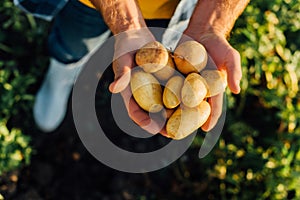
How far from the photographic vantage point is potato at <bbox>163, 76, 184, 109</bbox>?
44.1 inches

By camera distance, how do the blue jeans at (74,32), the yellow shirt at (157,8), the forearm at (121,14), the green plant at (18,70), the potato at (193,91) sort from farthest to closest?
the green plant at (18,70), the blue jeans at (74,32), the yellow shirt at (157,8), the forearm at (121,14), the potato at (193,91)

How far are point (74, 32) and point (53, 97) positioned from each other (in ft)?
1.27

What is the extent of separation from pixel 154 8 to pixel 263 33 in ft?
1.66

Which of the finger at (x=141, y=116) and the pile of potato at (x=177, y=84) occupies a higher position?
the pile of potato at (x=177, y=84)

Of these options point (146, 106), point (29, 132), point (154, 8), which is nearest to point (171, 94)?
point (146, 106)

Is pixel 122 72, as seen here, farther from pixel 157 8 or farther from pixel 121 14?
pixel 157 8

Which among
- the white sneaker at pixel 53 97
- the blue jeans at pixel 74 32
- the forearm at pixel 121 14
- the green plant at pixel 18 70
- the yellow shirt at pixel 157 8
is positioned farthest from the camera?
the white sneaker at pixel 53 97

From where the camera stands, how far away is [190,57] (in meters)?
1.14

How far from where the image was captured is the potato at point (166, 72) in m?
1.15

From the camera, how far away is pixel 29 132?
1887mm

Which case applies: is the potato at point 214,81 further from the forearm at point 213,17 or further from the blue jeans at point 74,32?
the blue jeans at point 74,32

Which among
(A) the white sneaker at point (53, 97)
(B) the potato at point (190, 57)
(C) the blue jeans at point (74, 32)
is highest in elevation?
(B) the potato at point (190, 57)

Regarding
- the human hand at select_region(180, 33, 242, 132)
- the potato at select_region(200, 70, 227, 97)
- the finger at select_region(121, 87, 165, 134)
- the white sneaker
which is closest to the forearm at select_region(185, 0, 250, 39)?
the human hand at select_region(180, 33, 242, 132)

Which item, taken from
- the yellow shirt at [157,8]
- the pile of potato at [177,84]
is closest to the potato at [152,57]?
the pile of potato at [177,84]
